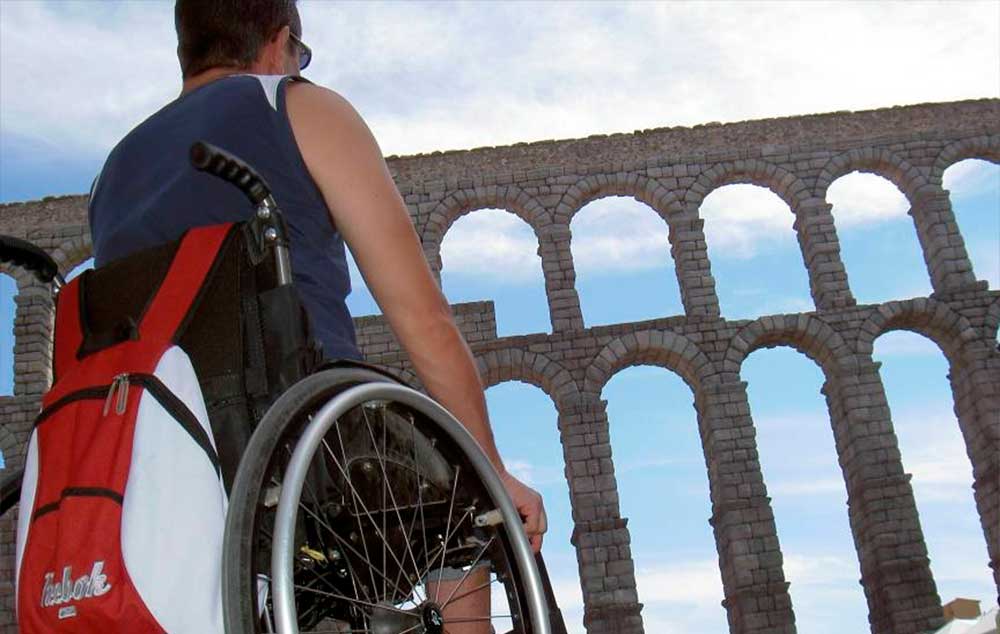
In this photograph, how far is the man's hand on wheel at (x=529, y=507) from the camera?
2.44m

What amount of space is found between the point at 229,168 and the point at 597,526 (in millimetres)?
16616

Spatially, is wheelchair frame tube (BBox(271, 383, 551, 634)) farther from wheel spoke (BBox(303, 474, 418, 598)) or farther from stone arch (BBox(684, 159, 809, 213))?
stone arch (BBox(684, 159, 809, 213))

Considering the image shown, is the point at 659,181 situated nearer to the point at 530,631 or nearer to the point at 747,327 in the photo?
the point at 747,327

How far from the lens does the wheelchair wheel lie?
6.17ft

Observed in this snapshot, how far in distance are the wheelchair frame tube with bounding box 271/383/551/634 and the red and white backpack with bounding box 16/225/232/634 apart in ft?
0.34

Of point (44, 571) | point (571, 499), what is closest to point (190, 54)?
point (44, 571)

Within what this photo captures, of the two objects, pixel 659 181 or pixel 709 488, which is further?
pixel 659 181

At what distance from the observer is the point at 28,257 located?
2484 mm

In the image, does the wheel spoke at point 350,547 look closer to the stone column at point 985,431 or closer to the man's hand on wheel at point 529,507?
the man's hand on wheel at point 529,507

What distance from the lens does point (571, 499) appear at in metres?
18.5

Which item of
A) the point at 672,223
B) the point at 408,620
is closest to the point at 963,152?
the point at 672,223

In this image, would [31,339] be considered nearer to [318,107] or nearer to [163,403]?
[318,107]

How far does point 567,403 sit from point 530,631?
16.9 meters

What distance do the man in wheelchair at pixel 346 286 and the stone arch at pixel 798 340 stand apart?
17.5 meters
